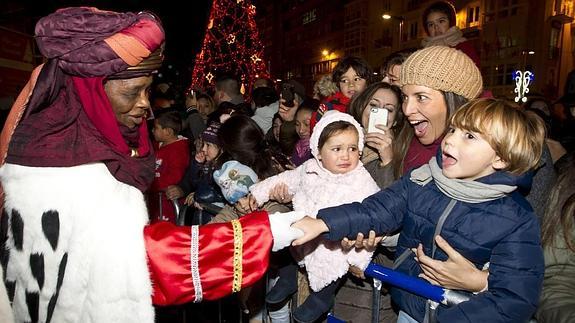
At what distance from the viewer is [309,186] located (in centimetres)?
318

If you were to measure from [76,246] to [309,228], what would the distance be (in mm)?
1181

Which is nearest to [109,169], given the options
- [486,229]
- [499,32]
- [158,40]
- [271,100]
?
[158,40]

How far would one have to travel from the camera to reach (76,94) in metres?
1.98

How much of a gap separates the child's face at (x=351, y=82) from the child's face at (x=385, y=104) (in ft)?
3.94

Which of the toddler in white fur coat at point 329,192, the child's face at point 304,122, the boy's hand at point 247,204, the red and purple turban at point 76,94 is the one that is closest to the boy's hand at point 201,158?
the child's face at point 304,122

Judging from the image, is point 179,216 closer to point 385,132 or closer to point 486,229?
point 385,132

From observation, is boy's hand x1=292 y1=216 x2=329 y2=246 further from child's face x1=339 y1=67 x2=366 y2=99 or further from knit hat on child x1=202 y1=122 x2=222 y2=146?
child's face x1=339 y1=67 x2=366 y2=99

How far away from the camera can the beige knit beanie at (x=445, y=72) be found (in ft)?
8.59

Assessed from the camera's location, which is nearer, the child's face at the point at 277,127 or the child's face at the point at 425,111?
the child's face at the point at 425,111

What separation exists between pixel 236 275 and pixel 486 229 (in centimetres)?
127

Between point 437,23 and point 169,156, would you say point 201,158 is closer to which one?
point 169,156

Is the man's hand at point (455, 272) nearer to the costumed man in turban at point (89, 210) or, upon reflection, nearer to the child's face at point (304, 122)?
the costumed man in turban at point (89, 210)

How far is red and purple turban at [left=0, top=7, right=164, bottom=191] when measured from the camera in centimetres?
189

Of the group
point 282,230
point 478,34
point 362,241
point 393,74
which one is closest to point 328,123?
point 362,241
